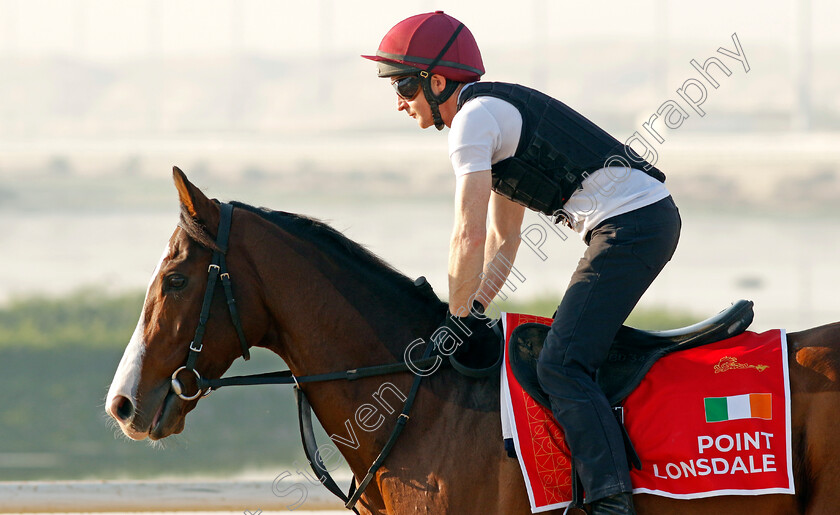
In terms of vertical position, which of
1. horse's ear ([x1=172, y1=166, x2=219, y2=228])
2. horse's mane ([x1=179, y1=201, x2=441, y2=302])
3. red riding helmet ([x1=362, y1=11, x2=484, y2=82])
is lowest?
horse's mane ([x1=179, y1=201, x2=441, y2=302])

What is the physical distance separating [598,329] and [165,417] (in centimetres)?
151

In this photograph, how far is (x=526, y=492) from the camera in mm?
2674

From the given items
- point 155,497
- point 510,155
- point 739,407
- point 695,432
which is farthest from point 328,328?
point 155,497

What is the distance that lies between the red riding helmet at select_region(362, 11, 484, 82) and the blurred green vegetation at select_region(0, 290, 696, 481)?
8476mm

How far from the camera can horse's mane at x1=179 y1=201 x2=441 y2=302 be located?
3033 millimetres

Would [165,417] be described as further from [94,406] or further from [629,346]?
[94,406]

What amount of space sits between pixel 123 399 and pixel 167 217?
37.6ft

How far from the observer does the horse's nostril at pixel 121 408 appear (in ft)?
9.25

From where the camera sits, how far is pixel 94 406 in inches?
514

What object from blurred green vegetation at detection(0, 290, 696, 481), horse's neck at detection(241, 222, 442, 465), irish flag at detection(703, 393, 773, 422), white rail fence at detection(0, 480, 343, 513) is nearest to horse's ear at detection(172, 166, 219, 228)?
horse's neck at detection(241, 222, 442, 465)

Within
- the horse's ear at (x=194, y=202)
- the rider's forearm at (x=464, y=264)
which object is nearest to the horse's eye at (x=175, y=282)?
the horse's ear at (x=194, y=202)

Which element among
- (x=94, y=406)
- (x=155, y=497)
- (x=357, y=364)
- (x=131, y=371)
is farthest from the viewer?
(x=94, y=406)

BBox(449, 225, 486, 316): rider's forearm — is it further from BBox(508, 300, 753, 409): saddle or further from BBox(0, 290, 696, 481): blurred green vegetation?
BBox(0, 290, 696, 481): blurred green vegetation

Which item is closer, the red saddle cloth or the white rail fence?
the red saddle cloth
